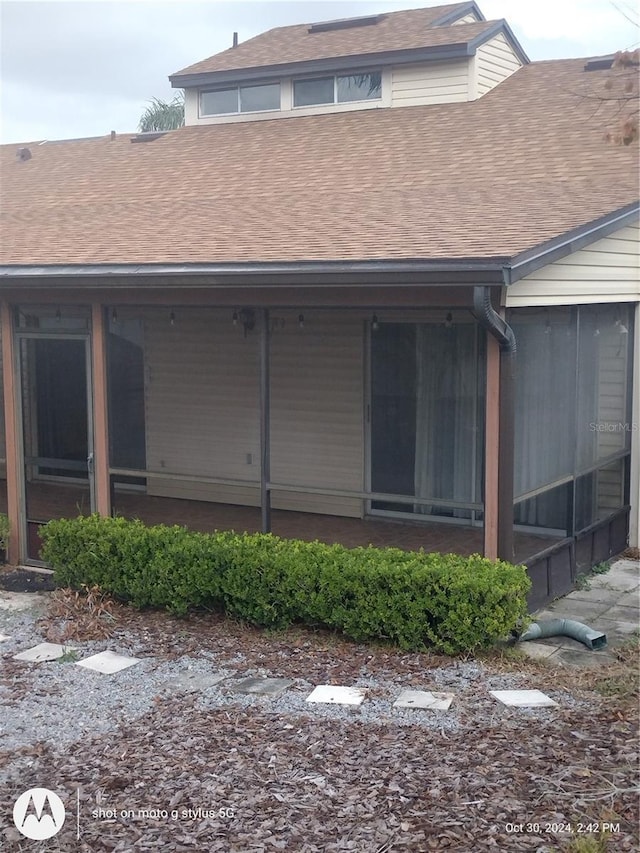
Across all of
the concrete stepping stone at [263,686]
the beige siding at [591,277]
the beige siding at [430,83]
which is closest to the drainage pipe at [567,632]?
the concrete stepping stone at [263,686]

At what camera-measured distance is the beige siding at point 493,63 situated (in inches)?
502

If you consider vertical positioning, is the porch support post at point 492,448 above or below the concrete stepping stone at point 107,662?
above

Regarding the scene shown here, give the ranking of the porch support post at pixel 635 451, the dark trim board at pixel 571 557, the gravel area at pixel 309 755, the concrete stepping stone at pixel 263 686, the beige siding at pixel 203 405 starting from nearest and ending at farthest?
the gravel area at pixel 309 755 → the concrete stepping stone at pixel 263 686 → the dark trim board at pixel 571 557 → the porch support post at pixel 635 451 → the beige siding at pixel 203 405

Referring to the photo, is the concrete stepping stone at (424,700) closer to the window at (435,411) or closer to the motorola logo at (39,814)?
the motorola logo at (39,814)

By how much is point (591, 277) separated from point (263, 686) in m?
4.54

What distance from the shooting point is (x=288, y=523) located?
34.8ft

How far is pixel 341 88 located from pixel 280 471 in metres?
5.46

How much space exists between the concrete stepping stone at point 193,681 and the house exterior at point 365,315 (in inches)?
78.4

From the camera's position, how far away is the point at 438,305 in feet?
23.5

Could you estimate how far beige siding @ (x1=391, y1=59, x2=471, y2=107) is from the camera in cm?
1269

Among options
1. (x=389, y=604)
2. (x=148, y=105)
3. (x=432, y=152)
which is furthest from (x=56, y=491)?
(x=148, y=105)

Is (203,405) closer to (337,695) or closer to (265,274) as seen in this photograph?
(265,274)

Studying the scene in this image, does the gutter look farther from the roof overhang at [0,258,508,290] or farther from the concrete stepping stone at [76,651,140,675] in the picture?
the concrete stepping stone at [76,651,140,675]

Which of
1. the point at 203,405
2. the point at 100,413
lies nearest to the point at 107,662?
the point at 100,413
